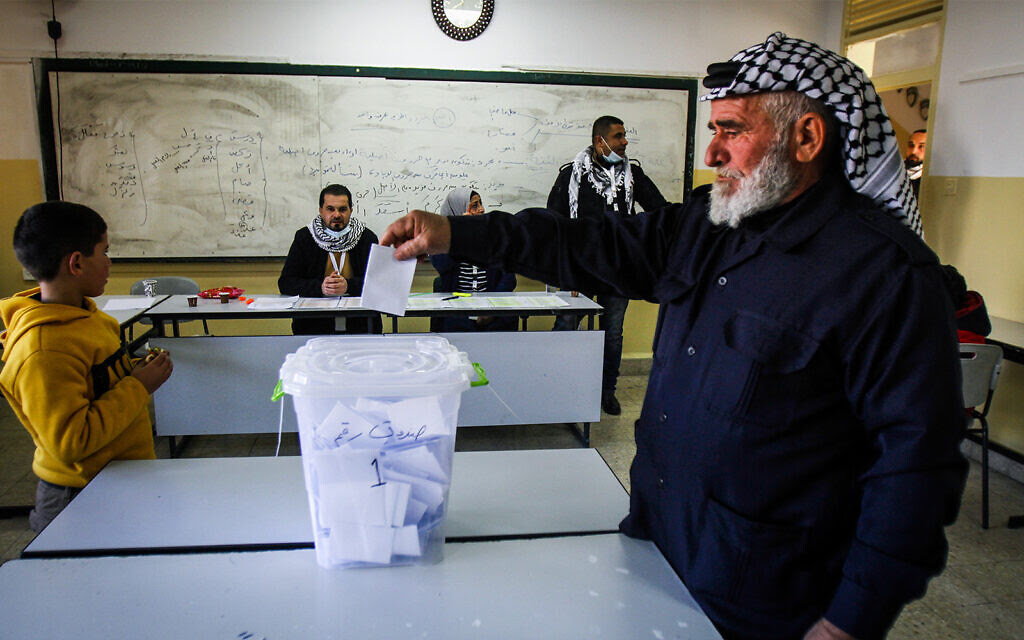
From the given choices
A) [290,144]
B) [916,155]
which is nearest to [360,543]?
[290,144]

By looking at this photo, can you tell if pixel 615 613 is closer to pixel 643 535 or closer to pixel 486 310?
pixel 643 535

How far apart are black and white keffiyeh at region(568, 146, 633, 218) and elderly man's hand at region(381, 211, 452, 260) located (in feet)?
9.76

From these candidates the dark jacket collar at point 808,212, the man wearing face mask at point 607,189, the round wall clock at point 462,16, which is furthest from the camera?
the round wall clock at point 462,16

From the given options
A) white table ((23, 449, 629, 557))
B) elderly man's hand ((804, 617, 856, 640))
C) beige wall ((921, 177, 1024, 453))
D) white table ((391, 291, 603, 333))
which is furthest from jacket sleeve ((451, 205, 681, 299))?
beige wall ((921, 177, 1024, 453))

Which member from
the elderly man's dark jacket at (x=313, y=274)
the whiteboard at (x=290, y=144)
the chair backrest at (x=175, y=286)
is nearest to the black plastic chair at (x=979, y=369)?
the whiteboard at (x=290, y=144)

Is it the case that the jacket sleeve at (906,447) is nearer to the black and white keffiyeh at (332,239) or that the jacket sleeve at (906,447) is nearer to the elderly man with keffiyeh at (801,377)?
the elderly man with keffiyeh at (801,377)

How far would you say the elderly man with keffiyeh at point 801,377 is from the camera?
2.76 feet

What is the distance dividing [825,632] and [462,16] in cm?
442

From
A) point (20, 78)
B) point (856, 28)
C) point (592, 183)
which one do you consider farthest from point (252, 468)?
point (856, 28)

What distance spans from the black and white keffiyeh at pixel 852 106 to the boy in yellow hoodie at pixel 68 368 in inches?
59.7

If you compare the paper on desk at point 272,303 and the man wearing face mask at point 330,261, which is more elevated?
the man wearing face mask at point 330,261

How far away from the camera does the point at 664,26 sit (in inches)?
183

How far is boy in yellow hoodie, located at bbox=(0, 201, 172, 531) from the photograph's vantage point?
55.5 inches

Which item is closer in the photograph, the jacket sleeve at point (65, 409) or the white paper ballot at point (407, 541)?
the white paper ballot at point (407, 541)
